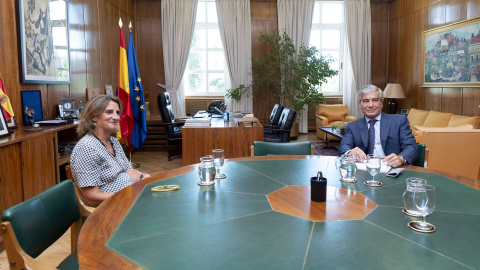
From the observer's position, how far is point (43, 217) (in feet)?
5.55

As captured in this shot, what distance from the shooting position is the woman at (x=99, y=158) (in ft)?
7.64

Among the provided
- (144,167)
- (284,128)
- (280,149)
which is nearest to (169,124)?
(144,167)

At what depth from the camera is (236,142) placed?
544 cm

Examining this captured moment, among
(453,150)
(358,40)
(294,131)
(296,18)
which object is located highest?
(296,18)

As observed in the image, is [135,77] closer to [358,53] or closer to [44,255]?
[44,255]

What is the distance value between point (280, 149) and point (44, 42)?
3.41 metres

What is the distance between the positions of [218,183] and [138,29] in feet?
27.5

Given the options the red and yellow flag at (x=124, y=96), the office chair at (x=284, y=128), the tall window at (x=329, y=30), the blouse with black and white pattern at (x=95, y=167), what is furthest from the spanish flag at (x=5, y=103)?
the tall window at (x=329, y=30)

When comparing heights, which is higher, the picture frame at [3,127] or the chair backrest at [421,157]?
the picture frame at [3,127]

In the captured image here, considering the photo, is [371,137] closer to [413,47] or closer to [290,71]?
[290,71]

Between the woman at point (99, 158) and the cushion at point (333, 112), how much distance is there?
287 inches

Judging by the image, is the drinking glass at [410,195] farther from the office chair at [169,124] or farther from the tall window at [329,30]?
the tall window at [329,30]


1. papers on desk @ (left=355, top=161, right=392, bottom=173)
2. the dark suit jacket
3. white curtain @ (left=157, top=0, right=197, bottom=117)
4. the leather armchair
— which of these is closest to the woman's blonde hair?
Answer: papers on desk @ (left=355, top=161, right=392, bottom=173)

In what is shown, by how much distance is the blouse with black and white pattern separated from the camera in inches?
91.5
